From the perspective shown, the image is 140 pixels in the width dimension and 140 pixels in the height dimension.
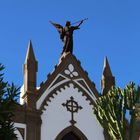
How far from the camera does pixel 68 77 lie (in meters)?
35.4

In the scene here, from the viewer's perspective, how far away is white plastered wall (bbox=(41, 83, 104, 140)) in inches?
1310

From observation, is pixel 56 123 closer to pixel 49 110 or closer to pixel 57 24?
pixel 49 110

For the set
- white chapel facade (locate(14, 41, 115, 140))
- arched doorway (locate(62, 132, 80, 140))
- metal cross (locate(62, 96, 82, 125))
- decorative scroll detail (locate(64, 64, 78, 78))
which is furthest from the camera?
decorative scroll detail (locate(64, 64, 78, 78))

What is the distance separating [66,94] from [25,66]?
3240 mm

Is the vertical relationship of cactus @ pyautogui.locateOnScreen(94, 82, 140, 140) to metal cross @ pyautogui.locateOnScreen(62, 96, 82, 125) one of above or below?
below

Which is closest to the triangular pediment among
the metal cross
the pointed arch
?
the metal cross

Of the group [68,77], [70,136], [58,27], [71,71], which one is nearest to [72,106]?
[70,136]

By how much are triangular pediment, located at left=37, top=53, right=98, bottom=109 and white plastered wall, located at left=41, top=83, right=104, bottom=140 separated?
1.37ft

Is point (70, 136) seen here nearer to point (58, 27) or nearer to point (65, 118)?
point (65, 118)

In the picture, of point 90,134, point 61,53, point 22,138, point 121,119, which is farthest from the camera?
point 61,53

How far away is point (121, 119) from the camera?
949 inches

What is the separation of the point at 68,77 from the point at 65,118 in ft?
9.77

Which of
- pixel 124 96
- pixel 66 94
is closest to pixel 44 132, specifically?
pixel 66 94

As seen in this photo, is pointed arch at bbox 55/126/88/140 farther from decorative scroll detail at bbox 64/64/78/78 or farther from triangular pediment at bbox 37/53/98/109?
decorative scroll detail at bbox 64/64/78/78
